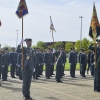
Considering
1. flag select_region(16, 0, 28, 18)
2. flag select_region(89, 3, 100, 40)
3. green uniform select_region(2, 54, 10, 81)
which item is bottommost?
green uniform select_region(2, 54, 10, 81)

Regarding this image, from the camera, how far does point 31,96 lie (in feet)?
32.7

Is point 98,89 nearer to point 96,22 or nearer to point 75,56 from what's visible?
point 96,22

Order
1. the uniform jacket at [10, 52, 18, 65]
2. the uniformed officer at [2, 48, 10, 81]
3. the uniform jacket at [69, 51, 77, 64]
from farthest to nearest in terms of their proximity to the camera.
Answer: the uniform jacket at [69, 51, 77, 64] < the uniform jacket at [10, 52, 18, 65] < the uniformed officer at [2, 48, 10, 81]

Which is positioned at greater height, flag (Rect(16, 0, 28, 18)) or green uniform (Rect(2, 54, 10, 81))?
flag (Rect(16, 0, 28, 18))

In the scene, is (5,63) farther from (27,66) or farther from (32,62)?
(27,66)

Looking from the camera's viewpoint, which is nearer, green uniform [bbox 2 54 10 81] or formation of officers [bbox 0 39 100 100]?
formation of officers [bbox 0 39 100 100]

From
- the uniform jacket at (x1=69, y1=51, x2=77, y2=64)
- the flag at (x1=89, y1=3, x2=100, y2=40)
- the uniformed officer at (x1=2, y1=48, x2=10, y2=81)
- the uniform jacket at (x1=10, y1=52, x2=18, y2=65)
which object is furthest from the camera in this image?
the uniform jacket at (x1=69, y1=51, x2=77, y2=64)

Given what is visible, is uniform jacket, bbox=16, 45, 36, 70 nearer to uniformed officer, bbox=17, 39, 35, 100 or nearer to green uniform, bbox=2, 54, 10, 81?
uniformed officer, bbox=17, 39, 35, 100

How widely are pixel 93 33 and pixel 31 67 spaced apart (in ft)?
11.3

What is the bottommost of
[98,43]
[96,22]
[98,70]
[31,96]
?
[31,96]

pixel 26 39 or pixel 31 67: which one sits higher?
pixel 26 39

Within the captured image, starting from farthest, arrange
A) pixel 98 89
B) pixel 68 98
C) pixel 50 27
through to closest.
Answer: pixel 50 27, pixel 98 89, pixel 68 98

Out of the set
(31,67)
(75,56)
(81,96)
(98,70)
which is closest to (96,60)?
(98,70)

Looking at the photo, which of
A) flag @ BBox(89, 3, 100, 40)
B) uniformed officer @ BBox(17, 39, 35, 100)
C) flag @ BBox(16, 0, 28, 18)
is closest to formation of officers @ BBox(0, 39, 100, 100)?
uniformed officer @ BBox(17, 39, 35, 100)
